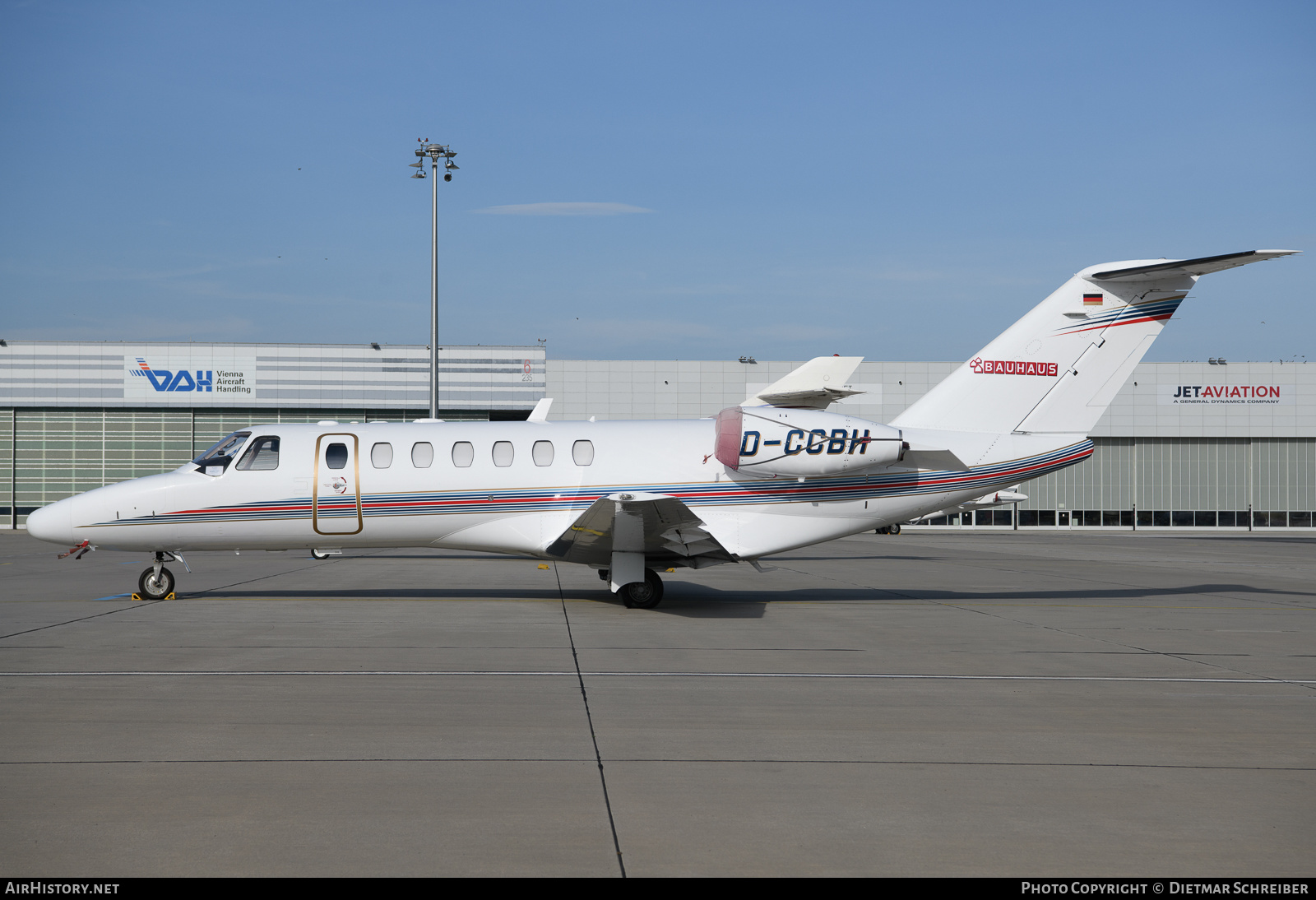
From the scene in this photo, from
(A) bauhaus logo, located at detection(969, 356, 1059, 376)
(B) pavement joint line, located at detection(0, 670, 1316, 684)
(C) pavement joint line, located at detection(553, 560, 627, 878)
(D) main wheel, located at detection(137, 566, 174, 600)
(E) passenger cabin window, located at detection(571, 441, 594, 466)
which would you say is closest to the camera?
(C) pavement joint line, located at detection(553, 560, 627, 878)

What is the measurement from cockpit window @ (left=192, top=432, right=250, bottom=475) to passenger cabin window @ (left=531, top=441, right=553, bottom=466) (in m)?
3.85

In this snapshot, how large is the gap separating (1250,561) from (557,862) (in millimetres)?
28061

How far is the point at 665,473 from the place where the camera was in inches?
548


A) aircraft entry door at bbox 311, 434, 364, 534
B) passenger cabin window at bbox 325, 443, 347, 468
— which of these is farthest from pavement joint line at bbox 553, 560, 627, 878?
passenger cabin window at bbox 325, 443, 347, 468

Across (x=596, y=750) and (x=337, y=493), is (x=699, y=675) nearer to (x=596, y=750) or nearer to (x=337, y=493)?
(x=596, y=750)

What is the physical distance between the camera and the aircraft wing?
12.2m

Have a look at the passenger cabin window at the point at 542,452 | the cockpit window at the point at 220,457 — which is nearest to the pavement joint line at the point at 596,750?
the passenger cabin window at the point at 542,452

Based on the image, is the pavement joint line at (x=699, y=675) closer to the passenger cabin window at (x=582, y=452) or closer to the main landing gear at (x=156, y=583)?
the passenger cabin window at (x=582, y=452)

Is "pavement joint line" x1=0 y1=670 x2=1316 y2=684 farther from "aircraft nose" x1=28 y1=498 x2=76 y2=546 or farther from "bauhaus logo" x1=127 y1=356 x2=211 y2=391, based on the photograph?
"bauhaus logo" x1=127 y1=356 x2=211 y2=391

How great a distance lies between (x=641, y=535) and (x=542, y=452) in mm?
2091

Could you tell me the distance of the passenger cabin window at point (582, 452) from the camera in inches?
550

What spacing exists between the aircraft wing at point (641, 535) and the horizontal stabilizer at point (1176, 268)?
6.78m

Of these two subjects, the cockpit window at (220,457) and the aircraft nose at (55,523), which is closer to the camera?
the aircraft nose at (55,523)
